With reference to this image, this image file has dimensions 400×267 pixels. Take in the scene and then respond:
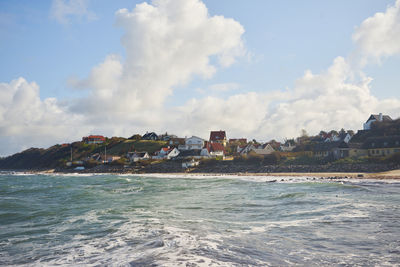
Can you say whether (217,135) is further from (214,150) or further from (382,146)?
Answer: (382,146)

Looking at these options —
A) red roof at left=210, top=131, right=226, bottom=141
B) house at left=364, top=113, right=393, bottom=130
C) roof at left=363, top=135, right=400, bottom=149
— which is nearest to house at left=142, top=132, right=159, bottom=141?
red roof at left=210, top=131, right=226, bottom=141

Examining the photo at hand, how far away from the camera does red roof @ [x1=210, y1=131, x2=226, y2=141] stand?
107m

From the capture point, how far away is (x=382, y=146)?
5528 centimetres

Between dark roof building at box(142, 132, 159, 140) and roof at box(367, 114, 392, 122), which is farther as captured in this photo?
dark roof building at box(142, 132, 159, 140)

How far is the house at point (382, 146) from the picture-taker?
53.8 meters

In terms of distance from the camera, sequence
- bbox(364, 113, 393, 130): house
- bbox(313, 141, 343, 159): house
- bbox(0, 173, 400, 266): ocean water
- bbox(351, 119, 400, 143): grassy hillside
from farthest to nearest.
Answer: bbox(364, 113, 393, 130): house < bbox(351, 119, 400, 143): grassy hillside < bbox(313, 141, 343, 159): house < bbox(0, 173, 400, 266): ocean water

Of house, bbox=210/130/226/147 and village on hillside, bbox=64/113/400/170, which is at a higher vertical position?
house, bbox=210/130/226/147

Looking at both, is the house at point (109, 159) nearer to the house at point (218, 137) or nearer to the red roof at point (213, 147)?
the red roof at point (213, 147)

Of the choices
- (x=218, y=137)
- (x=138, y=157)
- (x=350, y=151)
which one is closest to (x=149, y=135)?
(x=218, y=137)

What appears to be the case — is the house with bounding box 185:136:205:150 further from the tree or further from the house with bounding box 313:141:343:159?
the house with bounding box 313:141:343:159

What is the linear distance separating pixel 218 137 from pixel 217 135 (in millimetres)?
1012

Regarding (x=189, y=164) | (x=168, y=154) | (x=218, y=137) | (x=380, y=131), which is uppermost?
(x=218, y=137)

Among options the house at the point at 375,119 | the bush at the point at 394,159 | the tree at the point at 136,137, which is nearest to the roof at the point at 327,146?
the bush at the point at 394,159

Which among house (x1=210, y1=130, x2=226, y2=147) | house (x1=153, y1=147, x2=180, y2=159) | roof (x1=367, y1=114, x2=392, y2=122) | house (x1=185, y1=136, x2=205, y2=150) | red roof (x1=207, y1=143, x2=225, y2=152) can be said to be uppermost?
roof (x1=367, y1=114, x2=392, y2=122)
